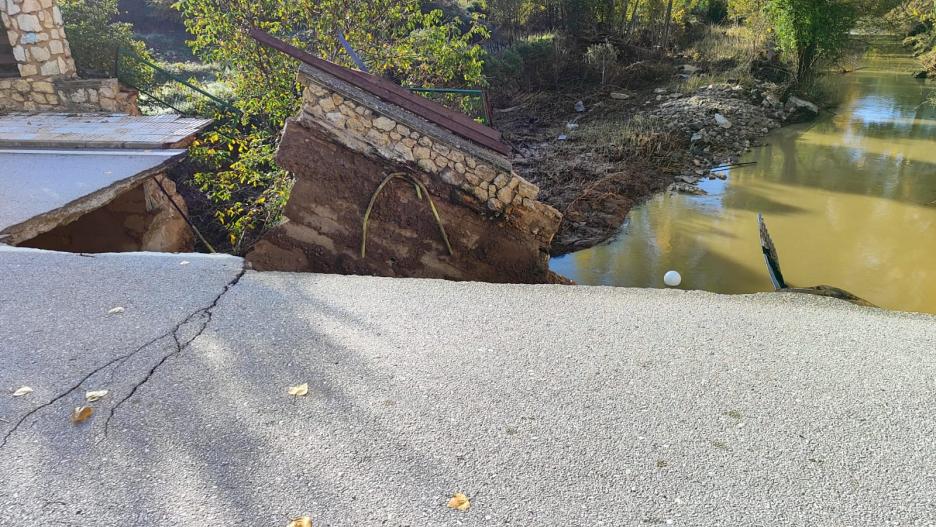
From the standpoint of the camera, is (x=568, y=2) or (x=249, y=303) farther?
(x=568, y=2)

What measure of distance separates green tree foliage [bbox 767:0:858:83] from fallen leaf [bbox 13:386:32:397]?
64.8 ft

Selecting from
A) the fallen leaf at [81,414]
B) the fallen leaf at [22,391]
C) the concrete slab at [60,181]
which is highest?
the concrete slab at [60,181]

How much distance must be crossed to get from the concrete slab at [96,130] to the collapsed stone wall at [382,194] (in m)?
2.56

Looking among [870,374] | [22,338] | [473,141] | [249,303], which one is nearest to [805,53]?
[473,141]

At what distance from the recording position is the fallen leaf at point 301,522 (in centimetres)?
232

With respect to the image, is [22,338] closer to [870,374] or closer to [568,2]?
[870,374]

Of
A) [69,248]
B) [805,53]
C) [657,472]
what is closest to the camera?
[657,472]

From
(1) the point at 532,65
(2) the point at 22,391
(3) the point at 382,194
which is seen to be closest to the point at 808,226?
(3) the point at 382,194

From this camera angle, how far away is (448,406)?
3049 mm

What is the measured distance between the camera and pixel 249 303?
4.11 metres

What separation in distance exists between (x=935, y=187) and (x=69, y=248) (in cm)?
1426

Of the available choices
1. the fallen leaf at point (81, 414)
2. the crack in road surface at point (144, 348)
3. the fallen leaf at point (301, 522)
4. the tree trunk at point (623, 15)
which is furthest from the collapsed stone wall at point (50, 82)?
the tree trunk at point (623, 15)

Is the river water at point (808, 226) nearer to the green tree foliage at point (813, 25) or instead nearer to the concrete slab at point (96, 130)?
the green tree foliage at point (813, 25)

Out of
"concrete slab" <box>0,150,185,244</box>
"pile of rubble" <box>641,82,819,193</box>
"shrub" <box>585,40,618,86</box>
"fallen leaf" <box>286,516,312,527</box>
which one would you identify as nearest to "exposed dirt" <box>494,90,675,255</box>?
"pile of rubble" <box>641,82,819,193</box>
